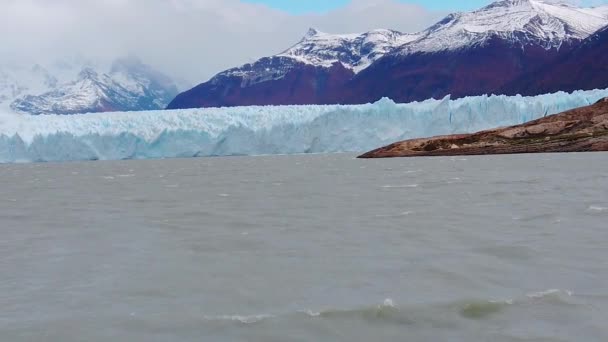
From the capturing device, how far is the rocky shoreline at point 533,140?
4531 centimetres

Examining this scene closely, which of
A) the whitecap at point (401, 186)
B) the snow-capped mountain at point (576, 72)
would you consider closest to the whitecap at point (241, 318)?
the whitecap at point (401, 186)

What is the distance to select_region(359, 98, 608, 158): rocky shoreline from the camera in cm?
4531

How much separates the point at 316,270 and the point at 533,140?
136 ft

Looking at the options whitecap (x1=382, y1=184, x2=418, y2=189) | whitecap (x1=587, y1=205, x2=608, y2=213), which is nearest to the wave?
whitecap (x1=587, y1=205, x2=608, y2=213)

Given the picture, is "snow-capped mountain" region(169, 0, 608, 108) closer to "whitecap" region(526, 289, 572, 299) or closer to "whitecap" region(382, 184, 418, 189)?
"whitecap" region(382, 184, 418, 189)

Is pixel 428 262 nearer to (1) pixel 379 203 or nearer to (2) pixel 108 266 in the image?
(2) pixel 108 266

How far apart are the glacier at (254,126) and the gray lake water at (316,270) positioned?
39.4m

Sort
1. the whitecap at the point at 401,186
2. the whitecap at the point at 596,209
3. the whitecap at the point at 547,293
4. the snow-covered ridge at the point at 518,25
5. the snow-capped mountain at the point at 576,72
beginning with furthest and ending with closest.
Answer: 1. the snow-covered ridge at the point at 518,25
2. the snow-capped mountain at the point at 576,72
3. the whitecap at the point at 401,186
4. the whitecap at the point at 596,209
5. the whitecap at the point at 547,293

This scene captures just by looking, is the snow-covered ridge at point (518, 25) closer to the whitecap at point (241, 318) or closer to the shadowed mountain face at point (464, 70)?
the shadowed mountain face at point (464, 70)

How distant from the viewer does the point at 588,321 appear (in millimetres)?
6230

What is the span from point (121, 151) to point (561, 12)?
6140 inches

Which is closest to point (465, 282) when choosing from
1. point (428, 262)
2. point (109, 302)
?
point (428, 262)

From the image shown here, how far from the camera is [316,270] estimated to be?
8625 mm

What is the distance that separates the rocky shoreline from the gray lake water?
30.4m
